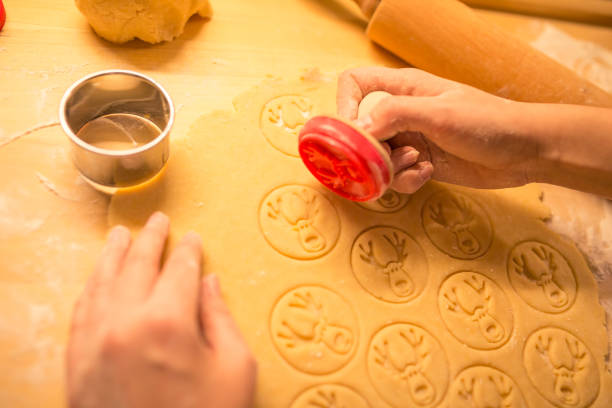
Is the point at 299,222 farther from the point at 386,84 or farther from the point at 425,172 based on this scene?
the point at 386,84

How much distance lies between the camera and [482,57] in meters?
1.41

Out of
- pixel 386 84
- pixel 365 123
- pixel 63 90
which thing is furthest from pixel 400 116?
pixel 63 90

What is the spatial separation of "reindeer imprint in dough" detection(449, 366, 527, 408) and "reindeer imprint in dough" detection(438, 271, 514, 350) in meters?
0.06

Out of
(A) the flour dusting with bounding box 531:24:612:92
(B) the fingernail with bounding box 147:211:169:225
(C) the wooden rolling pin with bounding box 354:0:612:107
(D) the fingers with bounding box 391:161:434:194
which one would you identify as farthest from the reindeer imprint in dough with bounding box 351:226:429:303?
(A) the flour dusting with bounding box 531:24:612:92

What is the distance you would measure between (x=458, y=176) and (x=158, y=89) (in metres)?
0.82

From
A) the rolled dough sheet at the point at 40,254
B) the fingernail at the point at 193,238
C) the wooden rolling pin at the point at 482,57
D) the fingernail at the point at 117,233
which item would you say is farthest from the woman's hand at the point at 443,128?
the rolled dough sheet at the point at 40,254

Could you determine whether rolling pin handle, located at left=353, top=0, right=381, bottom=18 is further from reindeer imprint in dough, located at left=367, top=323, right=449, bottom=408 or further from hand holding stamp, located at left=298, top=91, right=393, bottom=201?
reindeer imprint in dough, located at left=367, top=323, right=449, bottom=408

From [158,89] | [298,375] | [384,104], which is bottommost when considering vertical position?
[298,375]

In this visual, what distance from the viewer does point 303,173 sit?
48.7 inches

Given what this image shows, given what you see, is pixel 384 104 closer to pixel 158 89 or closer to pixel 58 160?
pixel 158 89

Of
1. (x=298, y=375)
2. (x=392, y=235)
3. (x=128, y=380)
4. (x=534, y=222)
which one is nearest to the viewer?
(x=128, y=380)

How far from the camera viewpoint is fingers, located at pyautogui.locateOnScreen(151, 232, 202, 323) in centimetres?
81

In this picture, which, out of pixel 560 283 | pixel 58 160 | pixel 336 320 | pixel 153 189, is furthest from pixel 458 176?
pixel 58 160

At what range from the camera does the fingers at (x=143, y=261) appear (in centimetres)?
85
